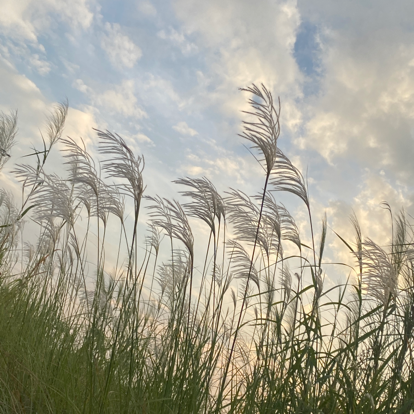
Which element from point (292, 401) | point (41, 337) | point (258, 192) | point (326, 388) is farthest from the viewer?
point (41, 337)

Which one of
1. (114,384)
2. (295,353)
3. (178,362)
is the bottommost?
(114,384)

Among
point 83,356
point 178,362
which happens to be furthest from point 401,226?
point 83,356

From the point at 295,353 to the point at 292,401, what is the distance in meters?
0.24

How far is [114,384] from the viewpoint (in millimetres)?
2434

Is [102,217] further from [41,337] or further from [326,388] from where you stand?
[326,388]

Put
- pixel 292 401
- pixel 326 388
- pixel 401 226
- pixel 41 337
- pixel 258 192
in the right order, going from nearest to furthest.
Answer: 1. pixel 292 401
2. pixel 326 388
3. pixel 401 226
4. pixel 258 192
5. pixel 41 337

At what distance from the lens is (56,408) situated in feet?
7.33

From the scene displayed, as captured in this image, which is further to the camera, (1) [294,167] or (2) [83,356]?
(2) [83,356]

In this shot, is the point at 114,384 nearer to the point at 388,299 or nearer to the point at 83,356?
the point at 83,356

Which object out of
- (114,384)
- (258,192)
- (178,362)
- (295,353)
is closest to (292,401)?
(295,353)

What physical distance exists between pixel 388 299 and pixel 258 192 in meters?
1.04

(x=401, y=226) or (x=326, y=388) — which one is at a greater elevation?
(x=401, y=226)

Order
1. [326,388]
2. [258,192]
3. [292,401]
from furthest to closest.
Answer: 1. [258,192]
2. [326,388]
3. [292,401]

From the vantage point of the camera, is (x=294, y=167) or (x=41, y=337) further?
(x=41, y=337)
